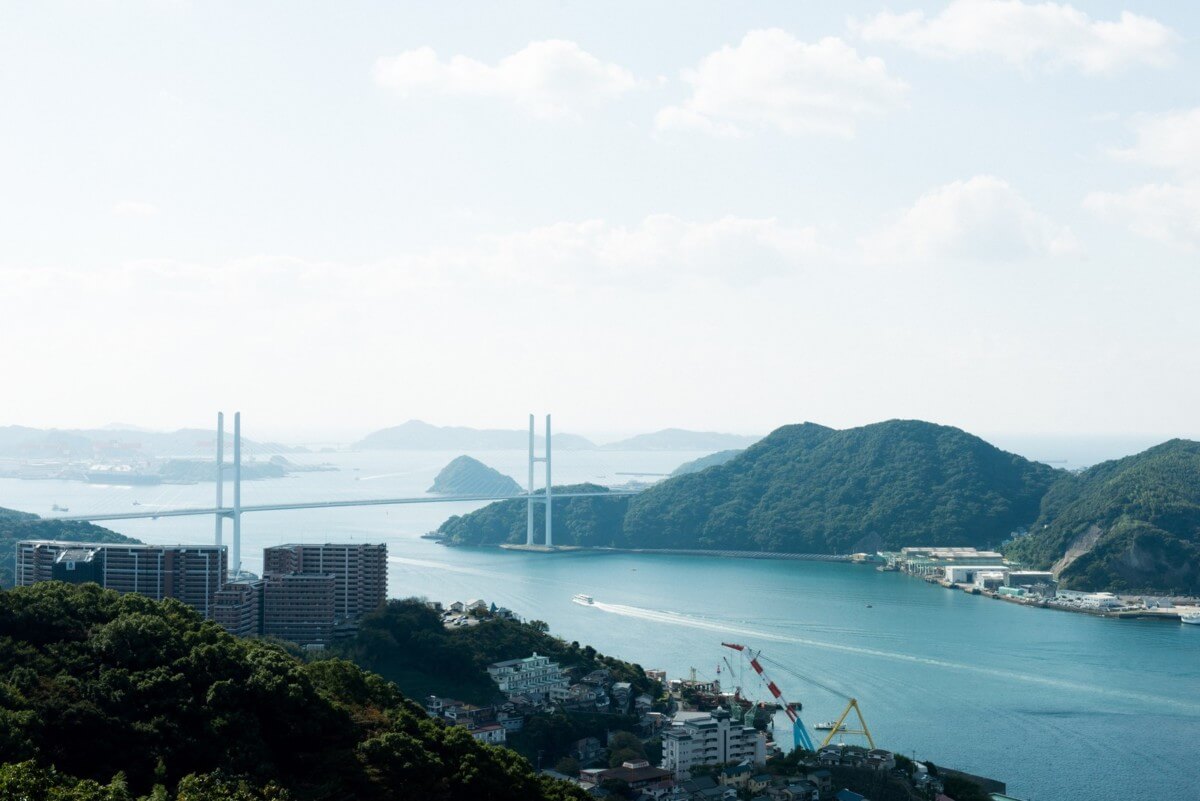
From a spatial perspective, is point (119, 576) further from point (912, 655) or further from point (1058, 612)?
point (1058, 612)

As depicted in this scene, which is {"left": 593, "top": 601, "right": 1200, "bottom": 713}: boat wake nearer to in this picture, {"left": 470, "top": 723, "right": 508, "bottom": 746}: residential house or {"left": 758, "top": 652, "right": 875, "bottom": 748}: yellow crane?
{"left": 758, "top": 652, "right": 875, "bottom": 748}: yellow crane

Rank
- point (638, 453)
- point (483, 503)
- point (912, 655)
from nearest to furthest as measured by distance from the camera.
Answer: point (912, 655) < point (483, 503) < point (638, 453)

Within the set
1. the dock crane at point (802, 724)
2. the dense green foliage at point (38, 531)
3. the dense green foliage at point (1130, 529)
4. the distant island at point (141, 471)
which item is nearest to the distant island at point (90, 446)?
the distant island at point (141, 471)

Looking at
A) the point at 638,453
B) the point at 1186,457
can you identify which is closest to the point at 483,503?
the point at 1186,457

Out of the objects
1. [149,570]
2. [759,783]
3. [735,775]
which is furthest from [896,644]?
[149,570]

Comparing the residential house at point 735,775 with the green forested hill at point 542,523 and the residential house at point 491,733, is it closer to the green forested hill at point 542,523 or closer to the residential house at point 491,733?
the residential house at point 491,733

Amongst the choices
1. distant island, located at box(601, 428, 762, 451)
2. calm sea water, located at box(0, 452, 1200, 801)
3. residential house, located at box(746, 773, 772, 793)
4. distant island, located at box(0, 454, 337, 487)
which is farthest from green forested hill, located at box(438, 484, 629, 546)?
distant island, located at box(601, 428, 762, 451)

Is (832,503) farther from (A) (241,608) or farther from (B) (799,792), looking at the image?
(B) (799,792)
